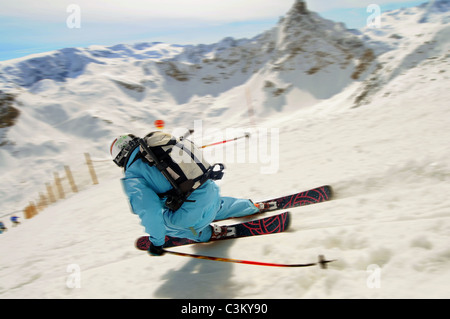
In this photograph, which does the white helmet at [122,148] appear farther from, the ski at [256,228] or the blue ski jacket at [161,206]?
the ski at [256,228]

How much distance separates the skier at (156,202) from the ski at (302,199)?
1.23 m

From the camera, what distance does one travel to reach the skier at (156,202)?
2619mm

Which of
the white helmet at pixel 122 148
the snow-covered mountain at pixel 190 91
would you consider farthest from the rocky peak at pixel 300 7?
the white helmet at pixel 122 148

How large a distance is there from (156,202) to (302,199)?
2437 millimetres

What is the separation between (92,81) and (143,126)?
13462mm

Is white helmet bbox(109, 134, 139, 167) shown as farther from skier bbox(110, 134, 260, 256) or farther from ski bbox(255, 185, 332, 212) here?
ski bbox(255, 185, 332, 212)

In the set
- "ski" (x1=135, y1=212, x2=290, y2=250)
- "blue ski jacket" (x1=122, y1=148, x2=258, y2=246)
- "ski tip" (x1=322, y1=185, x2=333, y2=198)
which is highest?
"blue ski jacket" (x1=122, y1=148, x2=258, y2=246)

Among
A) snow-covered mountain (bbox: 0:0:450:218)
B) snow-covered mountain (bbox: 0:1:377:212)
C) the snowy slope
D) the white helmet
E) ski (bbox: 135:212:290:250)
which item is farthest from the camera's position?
snow-covered mountain (bbox: 0:1:377:212)

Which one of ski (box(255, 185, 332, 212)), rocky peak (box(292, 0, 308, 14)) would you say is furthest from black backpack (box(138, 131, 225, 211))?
rocky peak (box(292, 0, 308, 14))

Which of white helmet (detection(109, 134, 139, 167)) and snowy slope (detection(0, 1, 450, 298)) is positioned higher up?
white helmet (detection(109, 134, 139, 167))

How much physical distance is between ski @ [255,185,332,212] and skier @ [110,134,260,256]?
1230 mm

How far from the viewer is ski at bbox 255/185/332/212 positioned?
13.5ft

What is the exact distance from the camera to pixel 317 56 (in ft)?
91.7

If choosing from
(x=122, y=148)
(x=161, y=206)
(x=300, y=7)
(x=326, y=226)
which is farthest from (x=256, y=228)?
(x=300, y=7)
